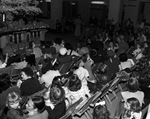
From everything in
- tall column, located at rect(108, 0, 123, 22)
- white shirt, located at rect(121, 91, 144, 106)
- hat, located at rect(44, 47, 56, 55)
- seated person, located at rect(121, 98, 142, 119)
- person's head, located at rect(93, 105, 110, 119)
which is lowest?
hat, located at rect(44, 47, 56, 55)

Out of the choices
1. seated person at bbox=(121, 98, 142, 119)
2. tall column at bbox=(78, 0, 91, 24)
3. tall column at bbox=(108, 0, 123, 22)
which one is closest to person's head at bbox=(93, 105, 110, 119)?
seated person at bbox=(121, 98, 142, 119)

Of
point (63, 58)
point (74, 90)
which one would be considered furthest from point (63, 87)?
point (63, 58)

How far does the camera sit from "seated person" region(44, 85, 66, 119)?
9.43 ft

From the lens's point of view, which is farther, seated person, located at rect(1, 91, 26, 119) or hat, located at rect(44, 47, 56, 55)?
hat, located at rect(44, 47, 56, 55)

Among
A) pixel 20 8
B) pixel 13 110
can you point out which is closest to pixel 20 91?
pixel 13 110

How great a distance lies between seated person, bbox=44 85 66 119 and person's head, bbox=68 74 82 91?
1.42 feet

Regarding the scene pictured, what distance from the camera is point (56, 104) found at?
305 centimetres

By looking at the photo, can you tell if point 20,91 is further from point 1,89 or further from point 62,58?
point 62,58

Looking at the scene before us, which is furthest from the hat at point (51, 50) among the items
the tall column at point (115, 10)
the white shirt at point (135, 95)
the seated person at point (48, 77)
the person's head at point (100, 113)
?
the tall column at point (115, 10)

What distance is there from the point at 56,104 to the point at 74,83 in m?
0.58

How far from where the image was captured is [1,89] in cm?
357

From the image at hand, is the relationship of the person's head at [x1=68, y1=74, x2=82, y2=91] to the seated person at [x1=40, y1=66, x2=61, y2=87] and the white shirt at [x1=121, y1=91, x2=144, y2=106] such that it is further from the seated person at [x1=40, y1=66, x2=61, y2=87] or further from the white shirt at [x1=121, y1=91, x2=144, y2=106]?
the white shirt at [x1=121, y1=91, x2=144, y2=106]

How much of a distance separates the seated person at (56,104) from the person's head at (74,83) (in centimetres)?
43

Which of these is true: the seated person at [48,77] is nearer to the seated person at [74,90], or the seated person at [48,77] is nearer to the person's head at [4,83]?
the seated person at [74,90]
